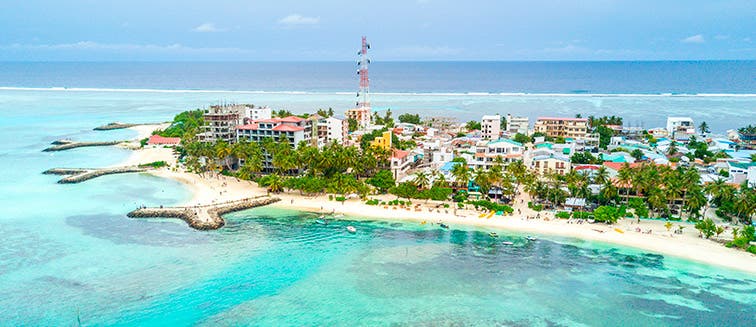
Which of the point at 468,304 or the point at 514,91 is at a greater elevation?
the point at 514,91

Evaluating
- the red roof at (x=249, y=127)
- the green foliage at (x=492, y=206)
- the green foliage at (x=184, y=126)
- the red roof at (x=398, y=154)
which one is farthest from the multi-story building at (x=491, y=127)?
the green foliage at (x=184, y=126)

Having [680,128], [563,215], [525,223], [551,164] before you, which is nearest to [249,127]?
[551,164]

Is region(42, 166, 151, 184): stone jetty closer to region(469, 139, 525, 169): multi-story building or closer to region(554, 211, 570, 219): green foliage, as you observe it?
region(469, 139, 525, 169): multi-story building

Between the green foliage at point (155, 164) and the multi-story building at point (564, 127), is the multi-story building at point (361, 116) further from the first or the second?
the green foliage at point (155, 164)

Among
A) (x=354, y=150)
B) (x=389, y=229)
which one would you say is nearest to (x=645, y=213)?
(x=389, y=229)

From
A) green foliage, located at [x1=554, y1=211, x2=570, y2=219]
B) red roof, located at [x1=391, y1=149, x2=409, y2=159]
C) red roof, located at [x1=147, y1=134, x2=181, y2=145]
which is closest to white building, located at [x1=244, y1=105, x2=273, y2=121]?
red roof, located at [x1=147, y1=134, x2=181, y2=145]

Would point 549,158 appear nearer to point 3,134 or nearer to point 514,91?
point 3,134

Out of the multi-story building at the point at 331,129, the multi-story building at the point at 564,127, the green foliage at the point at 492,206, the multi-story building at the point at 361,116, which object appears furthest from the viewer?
the multi-story building at the point at 361,116
